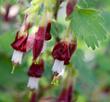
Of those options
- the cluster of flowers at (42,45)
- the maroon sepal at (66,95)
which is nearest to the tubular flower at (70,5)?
Result: the cluster of flowers at (42,45)

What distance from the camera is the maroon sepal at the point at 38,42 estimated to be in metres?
1.53

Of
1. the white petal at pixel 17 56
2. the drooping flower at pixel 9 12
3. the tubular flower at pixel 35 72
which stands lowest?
the tubular flower at pixel 35 72

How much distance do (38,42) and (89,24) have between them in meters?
0.27

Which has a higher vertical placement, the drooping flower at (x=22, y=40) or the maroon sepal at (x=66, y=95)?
the drooping flower at (x=22, y=40)

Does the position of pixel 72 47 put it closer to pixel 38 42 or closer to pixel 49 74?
pixel 38 42

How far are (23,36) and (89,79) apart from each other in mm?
1566

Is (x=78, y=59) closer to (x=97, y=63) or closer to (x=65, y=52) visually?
(x=65, y=52)

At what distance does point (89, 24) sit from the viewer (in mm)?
1715

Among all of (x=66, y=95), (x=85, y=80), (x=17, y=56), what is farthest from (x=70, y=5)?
(x=85, y=80)

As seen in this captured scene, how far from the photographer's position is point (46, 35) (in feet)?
5.13

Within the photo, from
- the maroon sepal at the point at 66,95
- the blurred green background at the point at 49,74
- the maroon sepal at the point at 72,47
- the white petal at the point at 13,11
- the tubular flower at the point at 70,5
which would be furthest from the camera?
the white petal at the point at 13,11

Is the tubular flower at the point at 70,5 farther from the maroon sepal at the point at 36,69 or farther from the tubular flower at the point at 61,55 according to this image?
the maroon sepal at the point at 36,69

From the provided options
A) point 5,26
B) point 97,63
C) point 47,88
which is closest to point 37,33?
point 47,88

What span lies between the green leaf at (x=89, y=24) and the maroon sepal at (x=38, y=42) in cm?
18
